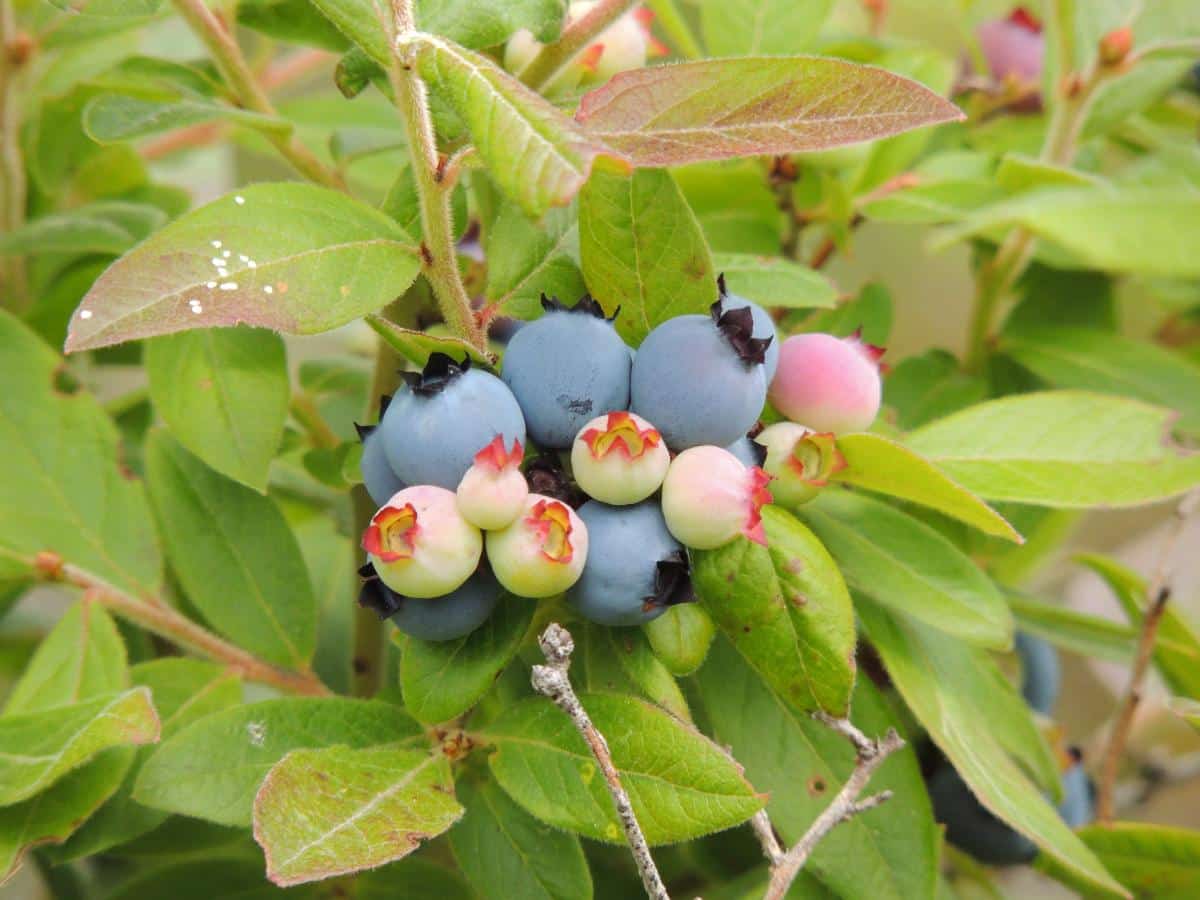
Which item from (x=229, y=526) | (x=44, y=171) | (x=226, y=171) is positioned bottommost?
(x=226, y=171)

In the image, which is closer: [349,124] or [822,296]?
[822,296]

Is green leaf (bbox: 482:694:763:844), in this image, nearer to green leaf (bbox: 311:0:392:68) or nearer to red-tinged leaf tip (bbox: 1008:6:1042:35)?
green leaf (bbox: 311:0:392:68)

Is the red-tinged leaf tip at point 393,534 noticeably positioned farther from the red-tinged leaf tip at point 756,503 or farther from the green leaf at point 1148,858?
the green leaf at point 1148,858

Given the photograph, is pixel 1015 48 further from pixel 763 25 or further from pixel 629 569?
pixel 629 569

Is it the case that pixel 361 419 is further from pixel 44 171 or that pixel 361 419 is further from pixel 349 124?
pixel 44 171

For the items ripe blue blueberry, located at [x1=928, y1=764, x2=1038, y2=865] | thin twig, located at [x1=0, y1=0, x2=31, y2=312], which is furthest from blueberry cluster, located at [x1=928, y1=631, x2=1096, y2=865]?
thin twig, located at [x1=0, y1=0, x2=31, y2=312]

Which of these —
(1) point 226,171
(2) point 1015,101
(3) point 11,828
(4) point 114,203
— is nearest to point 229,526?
(3) point 11,828
